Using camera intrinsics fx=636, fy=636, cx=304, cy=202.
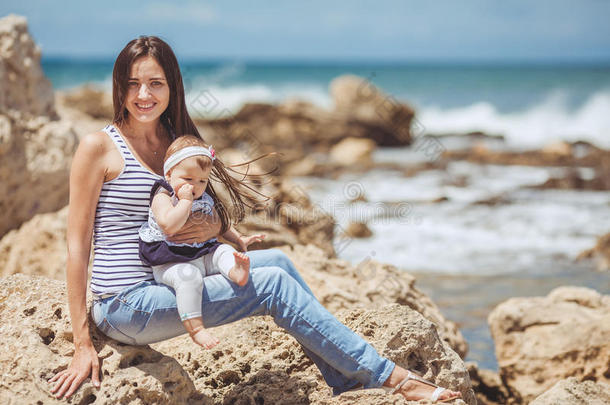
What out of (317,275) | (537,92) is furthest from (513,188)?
(537,92)

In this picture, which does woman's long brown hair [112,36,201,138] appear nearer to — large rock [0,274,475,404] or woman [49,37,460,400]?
woman [49,37,460,400]

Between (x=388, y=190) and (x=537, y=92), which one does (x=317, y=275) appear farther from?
(x=537, y=92)

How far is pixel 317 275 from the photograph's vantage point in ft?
14.1

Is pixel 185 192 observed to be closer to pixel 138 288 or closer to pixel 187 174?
pixel 187 174

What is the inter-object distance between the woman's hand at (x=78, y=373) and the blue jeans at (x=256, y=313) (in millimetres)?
134

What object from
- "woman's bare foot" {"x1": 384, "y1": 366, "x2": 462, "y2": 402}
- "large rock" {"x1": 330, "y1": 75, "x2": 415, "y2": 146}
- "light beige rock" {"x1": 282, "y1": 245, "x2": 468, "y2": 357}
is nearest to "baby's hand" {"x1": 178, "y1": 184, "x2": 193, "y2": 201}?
"woman's bare foot" {"x1": 384, "y1": 366, "x2": 462, "y2": 402}

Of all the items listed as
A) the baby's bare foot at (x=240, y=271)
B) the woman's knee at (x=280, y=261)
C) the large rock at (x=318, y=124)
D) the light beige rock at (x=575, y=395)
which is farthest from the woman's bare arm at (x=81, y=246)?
the large rock at (x=318, y=124)

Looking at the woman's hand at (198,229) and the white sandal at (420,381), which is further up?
the woman's hand at (198,229)

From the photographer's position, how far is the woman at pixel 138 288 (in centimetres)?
267

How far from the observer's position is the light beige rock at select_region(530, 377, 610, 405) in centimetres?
316

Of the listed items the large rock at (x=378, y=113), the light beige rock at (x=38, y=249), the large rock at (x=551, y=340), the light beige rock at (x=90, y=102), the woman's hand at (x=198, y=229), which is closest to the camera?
the woman's hand at (x=198, y=229)

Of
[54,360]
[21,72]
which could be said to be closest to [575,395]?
[54,360]

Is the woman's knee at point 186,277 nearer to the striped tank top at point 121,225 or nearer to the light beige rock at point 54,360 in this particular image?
the striped tank top at point 121,225

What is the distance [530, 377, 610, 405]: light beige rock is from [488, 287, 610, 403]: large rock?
941 millimetres
